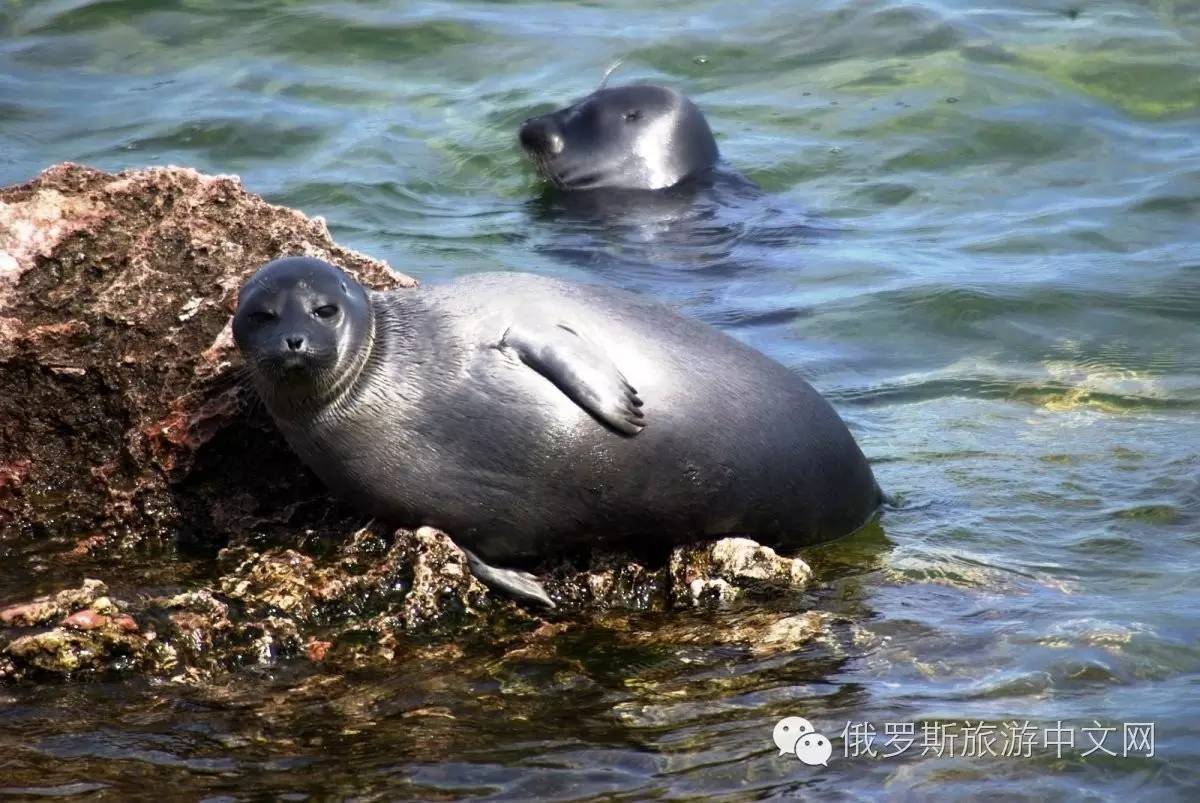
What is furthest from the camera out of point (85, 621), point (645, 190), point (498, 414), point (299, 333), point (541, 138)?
point (541, 138)

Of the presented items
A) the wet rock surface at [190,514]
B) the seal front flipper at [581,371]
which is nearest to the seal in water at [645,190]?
the wet rock surface at [190,514]

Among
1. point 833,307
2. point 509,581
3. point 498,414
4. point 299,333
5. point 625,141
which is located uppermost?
point 625,141

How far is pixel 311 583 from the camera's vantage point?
501cm

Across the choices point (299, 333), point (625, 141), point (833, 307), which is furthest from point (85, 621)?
point (625, 141)

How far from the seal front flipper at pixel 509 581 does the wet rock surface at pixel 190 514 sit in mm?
49

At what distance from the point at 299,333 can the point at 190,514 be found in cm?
97

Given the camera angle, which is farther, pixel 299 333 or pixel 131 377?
pixel 131 377

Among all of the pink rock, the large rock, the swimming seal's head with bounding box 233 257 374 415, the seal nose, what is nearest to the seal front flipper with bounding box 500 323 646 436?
the swimming seal's head with bounding box 233 257 374 415

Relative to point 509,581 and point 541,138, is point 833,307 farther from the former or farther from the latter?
point 509,581

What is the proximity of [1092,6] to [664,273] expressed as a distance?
6266 mm

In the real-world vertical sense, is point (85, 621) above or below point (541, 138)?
below

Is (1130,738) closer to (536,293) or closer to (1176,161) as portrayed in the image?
(536,293)

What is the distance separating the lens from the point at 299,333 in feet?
16.1

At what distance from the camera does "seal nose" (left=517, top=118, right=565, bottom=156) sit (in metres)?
10.9
